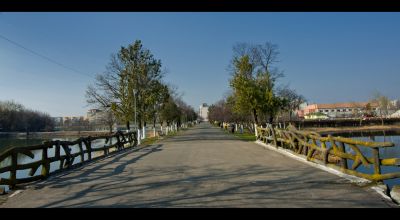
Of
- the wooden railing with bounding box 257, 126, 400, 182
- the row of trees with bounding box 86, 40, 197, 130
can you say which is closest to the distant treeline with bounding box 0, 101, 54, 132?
the row of trees with bounding box 86, 40, 197, 130

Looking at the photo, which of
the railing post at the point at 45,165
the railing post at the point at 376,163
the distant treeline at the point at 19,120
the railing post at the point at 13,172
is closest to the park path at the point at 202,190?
the railing post at the point at 45,165

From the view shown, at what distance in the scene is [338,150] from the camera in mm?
10477

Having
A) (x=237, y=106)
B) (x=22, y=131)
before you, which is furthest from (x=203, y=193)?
(x=22, y=131)

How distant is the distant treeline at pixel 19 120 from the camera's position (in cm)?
10344

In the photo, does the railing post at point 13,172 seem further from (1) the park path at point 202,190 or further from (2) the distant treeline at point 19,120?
(2) the distant treeline at point 19,120

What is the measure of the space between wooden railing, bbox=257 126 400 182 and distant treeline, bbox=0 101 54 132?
9428 centimetres

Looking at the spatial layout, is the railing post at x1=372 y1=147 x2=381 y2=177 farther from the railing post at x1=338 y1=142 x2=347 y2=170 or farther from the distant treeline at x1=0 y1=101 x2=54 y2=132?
the distant treeline at x1=0 y1=101 x2=54 y2=132

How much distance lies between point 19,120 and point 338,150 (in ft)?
354

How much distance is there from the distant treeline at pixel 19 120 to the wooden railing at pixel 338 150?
94.3 metres

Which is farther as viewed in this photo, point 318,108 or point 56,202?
point 318,108
